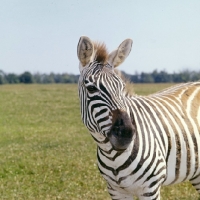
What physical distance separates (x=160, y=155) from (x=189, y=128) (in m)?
0.71

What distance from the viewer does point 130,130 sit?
3607mm

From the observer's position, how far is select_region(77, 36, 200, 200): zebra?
3736mm

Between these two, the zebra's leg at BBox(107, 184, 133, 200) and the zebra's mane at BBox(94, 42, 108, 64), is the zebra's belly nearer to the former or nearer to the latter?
the zebra's leg at BBox(107, 184, 133, 200)

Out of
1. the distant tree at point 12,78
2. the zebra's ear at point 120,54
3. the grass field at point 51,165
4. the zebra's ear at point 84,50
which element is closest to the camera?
the zebra's ear at point 84,50

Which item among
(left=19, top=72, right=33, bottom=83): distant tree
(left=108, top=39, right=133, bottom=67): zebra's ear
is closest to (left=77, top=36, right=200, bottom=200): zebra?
(left=108, top=39, right=133, bottom=67): zebra's ear

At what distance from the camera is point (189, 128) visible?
470cm

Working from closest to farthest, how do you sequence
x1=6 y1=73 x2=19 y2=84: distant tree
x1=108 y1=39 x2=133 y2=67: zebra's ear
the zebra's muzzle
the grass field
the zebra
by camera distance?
the zebra's muzzle
the zebra
x1=108 y1=39 x2=133 y2=67: zebra's ear
the grass field
x1=6 y1=73 x2=19 y2=84: distant tree

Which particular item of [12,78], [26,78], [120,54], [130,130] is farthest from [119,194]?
[12,78]

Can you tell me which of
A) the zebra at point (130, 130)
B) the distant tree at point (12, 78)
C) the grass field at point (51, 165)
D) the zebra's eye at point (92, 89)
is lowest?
the grass field at point (51, 165)

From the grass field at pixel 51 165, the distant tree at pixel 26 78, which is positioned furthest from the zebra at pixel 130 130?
the distant tree at pixel 26 78

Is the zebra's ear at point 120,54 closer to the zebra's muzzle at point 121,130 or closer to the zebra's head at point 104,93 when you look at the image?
the zebra's head at point 104,93

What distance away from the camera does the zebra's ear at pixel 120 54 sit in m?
4.14

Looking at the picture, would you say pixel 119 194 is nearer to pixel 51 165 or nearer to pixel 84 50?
pixel 84 50

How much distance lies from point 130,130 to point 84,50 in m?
1.00
